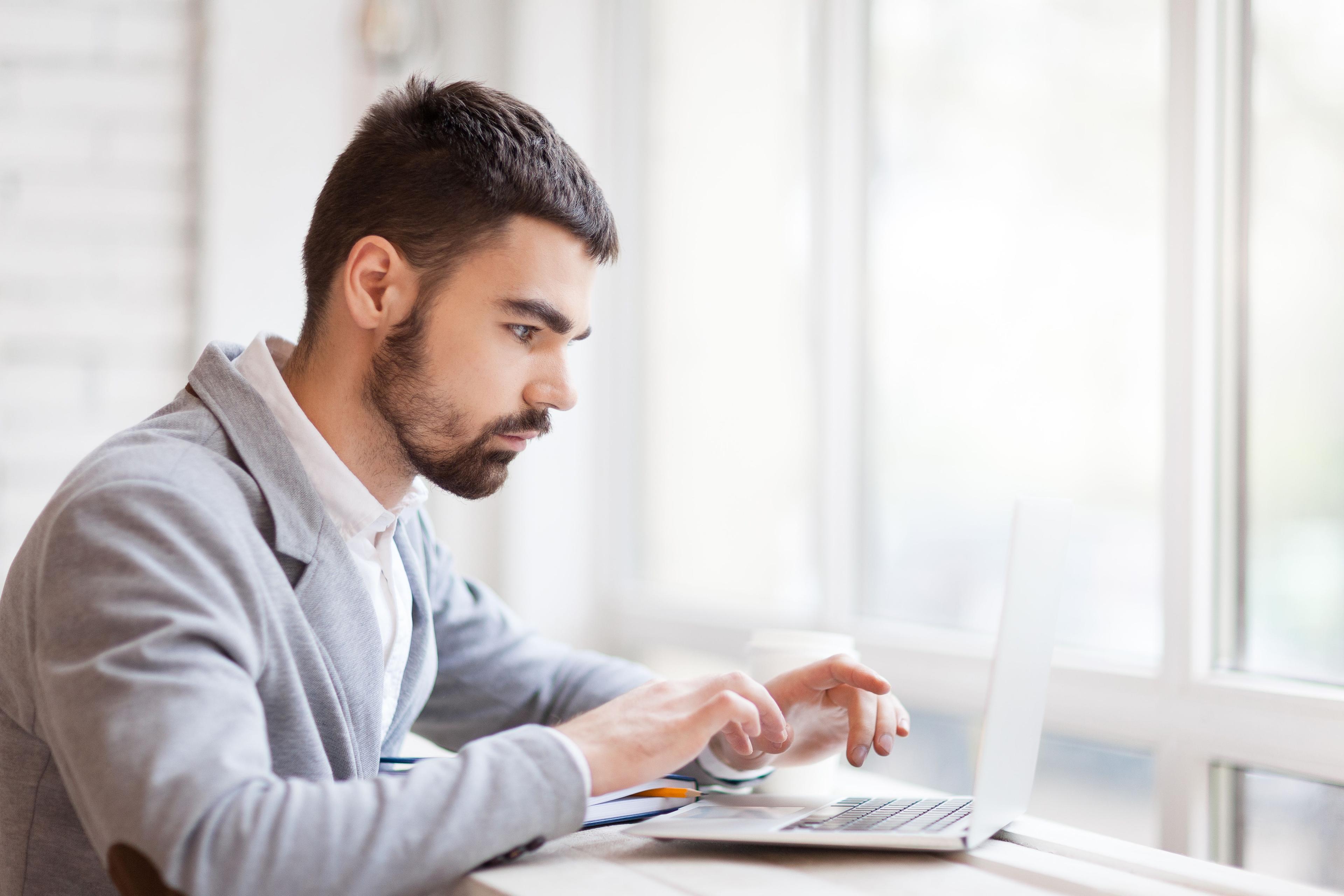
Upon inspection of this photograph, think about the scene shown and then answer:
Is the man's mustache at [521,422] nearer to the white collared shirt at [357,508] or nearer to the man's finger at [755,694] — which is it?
the white collared shirt at [357,508]

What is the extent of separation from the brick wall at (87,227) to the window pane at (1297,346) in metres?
1.70

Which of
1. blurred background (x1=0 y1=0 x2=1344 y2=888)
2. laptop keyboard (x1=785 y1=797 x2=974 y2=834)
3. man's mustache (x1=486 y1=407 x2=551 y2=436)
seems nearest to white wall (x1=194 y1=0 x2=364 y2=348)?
blurred background (x1=0 y1=0 x2=1344 y2=888)

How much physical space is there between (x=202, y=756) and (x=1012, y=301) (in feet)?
4.18

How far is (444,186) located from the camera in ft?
3.53

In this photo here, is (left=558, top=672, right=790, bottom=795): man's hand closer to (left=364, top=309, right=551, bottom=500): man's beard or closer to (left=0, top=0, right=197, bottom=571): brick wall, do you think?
(left=364, top=309, right=551, bottom=500): man's beard

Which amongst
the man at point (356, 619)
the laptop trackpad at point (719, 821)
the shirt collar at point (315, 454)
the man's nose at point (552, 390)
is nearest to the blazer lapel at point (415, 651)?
the man at point (356, 619)

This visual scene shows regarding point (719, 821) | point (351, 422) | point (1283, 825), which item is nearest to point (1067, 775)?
point (1283, 825)

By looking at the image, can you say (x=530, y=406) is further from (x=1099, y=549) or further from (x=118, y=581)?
(x=1099, y=549)

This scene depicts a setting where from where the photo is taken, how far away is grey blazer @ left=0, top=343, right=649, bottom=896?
0.71 meters

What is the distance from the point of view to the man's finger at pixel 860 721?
3.34 feet

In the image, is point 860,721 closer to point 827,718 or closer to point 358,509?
point 827,718

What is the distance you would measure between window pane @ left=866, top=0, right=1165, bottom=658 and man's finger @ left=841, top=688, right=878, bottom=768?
1.38 ft

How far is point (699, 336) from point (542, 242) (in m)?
1.11

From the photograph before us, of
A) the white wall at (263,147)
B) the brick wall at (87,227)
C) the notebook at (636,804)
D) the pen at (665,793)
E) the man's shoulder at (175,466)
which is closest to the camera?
the man's shoulder at (175,466)
